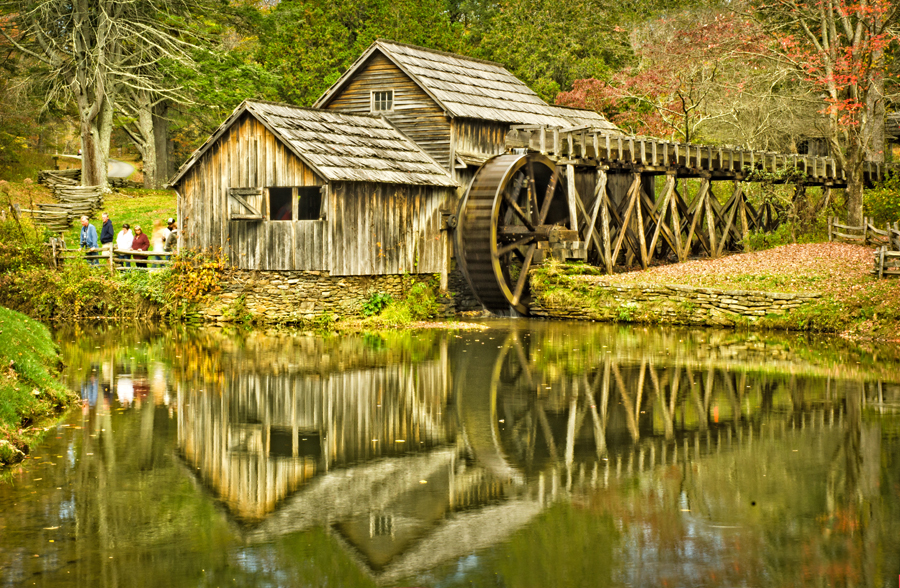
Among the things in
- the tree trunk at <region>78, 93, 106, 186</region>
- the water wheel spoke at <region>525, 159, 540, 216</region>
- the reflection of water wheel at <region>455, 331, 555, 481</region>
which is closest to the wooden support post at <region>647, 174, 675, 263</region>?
the water wheel spoke at <region>525, 159, 540, 216</region>

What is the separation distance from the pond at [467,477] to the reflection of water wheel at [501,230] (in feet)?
30.8

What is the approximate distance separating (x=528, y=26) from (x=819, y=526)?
3615 centimetres

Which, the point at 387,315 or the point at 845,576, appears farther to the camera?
the point at 387,315

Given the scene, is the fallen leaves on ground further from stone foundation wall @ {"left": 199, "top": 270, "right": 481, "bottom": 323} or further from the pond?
the pond

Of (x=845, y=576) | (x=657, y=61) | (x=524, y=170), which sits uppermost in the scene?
(x=657, y=61)

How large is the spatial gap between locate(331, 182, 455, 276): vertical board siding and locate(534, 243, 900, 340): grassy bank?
314 cm

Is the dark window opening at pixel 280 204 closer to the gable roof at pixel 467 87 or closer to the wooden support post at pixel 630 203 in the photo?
the gable roof at pixel 467 87

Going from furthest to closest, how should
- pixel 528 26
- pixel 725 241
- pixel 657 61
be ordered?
pixel 528 26
pixel 657 61
pixel 725 241

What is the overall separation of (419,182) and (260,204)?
13.0 feet

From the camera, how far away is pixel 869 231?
2758 centimetres

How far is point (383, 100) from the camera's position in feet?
89.6

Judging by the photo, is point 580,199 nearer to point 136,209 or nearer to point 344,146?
point 344,146

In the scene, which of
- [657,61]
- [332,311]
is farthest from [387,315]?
[657,61]

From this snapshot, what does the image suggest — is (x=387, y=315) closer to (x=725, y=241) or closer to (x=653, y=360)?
(x=653, y=360)
